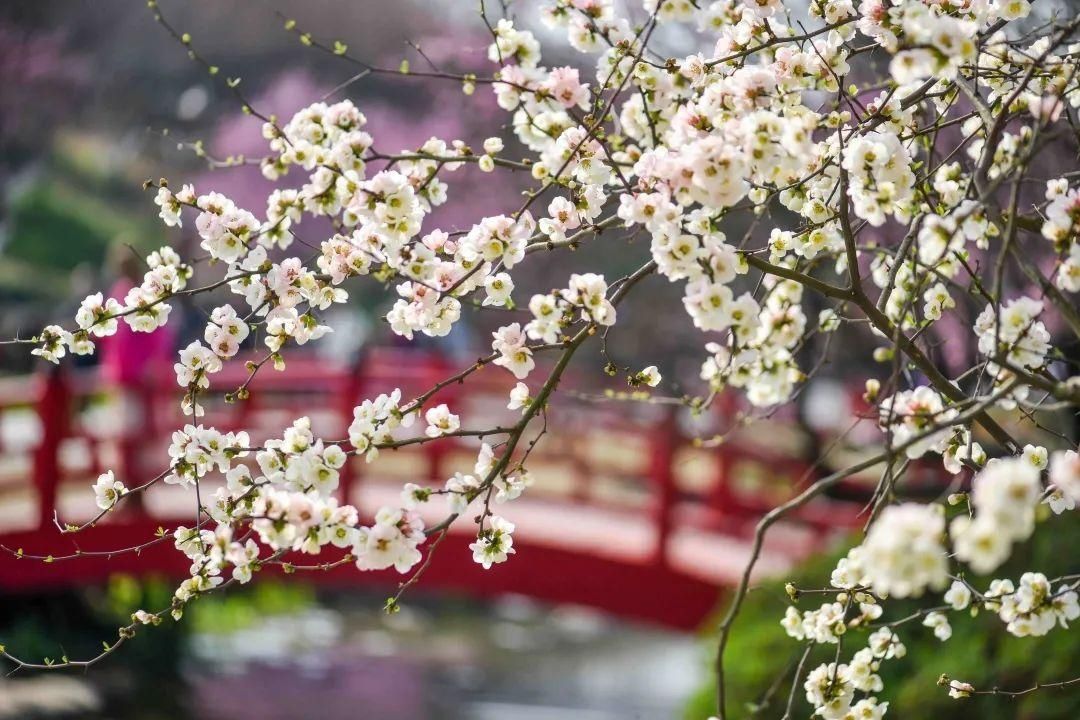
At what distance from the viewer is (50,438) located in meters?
6.88

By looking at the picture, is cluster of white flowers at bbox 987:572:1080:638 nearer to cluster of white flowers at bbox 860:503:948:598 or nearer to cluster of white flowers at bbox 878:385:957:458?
cluster of white flowers at bbox 878:385:957:458

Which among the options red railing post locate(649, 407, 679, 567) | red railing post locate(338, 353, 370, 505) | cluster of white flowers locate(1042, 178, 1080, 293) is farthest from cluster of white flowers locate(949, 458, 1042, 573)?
red railing post locate(338, 353, 370, 505)

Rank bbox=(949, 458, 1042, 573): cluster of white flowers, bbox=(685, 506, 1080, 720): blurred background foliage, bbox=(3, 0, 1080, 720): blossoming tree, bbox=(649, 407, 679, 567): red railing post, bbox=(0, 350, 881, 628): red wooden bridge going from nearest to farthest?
bbox=(949, 458, 1042, 573): cluster of white flowers, bbox=(3, 0, 1080, 720): blossoming tree, bbox=(685, 506, 1080, 720): blurred background foliage, bbox=(0, 350, 881, 628): red wooden bridge, bbox=(649, 407, 679, 567): red railing post

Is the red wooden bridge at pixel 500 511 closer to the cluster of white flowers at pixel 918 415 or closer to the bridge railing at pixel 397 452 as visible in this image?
the bridge railing at pixel 397 452

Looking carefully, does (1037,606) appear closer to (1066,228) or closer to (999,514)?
(1066,228)

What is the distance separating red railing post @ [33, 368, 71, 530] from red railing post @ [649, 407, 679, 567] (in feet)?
10.5

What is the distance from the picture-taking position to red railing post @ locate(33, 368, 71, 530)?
685cm

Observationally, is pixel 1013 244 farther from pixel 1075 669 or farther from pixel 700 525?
pixel 700 525

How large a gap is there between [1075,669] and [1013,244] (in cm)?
257

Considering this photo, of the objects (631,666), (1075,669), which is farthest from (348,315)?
(1075,669)

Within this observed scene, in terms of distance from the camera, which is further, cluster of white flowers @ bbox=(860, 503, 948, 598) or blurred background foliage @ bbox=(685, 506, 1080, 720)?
blurred background foliage @ bbox=(685, 506, 1080, 720)

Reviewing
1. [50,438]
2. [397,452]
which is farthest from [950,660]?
[50,438]

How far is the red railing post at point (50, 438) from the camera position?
6.85 meters

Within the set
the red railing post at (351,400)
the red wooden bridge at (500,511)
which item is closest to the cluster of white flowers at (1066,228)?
the red wooden bridge at (500,511)
